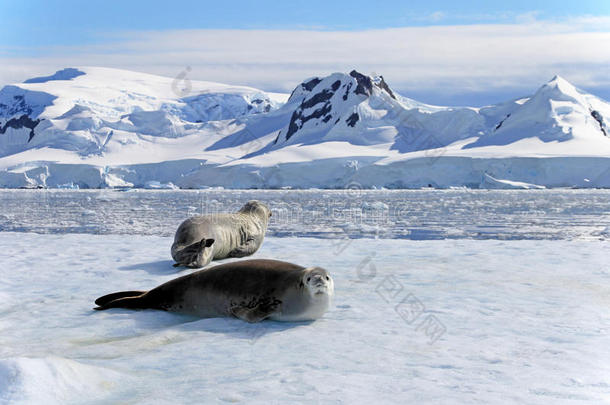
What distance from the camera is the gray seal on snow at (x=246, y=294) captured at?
390cm

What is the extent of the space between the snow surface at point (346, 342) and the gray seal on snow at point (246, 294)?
0.11m

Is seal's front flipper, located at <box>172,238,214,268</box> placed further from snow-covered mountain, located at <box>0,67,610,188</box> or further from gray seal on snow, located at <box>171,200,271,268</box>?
snow-covered mountain, located at <box>0,67,610,188</box>

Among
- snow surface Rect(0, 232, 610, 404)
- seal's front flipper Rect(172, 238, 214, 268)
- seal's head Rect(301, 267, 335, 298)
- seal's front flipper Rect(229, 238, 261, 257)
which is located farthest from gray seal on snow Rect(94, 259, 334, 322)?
seal's front flipper Rect(229, 238, 261, 257)

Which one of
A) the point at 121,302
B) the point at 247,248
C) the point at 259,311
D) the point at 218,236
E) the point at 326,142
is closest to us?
the point at 259,311

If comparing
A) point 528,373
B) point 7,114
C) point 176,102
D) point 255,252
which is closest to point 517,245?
point 255,252

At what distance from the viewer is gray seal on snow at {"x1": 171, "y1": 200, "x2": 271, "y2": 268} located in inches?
254

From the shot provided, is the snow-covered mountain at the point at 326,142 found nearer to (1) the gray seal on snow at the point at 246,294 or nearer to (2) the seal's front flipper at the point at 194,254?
(2) the seal's front flipper at the point at 194,254

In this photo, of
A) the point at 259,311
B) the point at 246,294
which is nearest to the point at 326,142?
the point at 246,294

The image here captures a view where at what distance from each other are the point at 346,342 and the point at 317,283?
1.72 feet

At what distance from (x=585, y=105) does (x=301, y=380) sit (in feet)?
252

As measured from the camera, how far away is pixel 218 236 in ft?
23.0

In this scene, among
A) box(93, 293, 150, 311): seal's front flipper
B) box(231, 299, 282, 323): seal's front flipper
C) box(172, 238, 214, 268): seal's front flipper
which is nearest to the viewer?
box(231, 299, 282, 323): seal's front flipper

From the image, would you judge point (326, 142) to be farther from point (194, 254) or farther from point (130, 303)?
point (130, 303)

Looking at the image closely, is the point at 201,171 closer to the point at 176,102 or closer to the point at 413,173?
the point at 413,173
